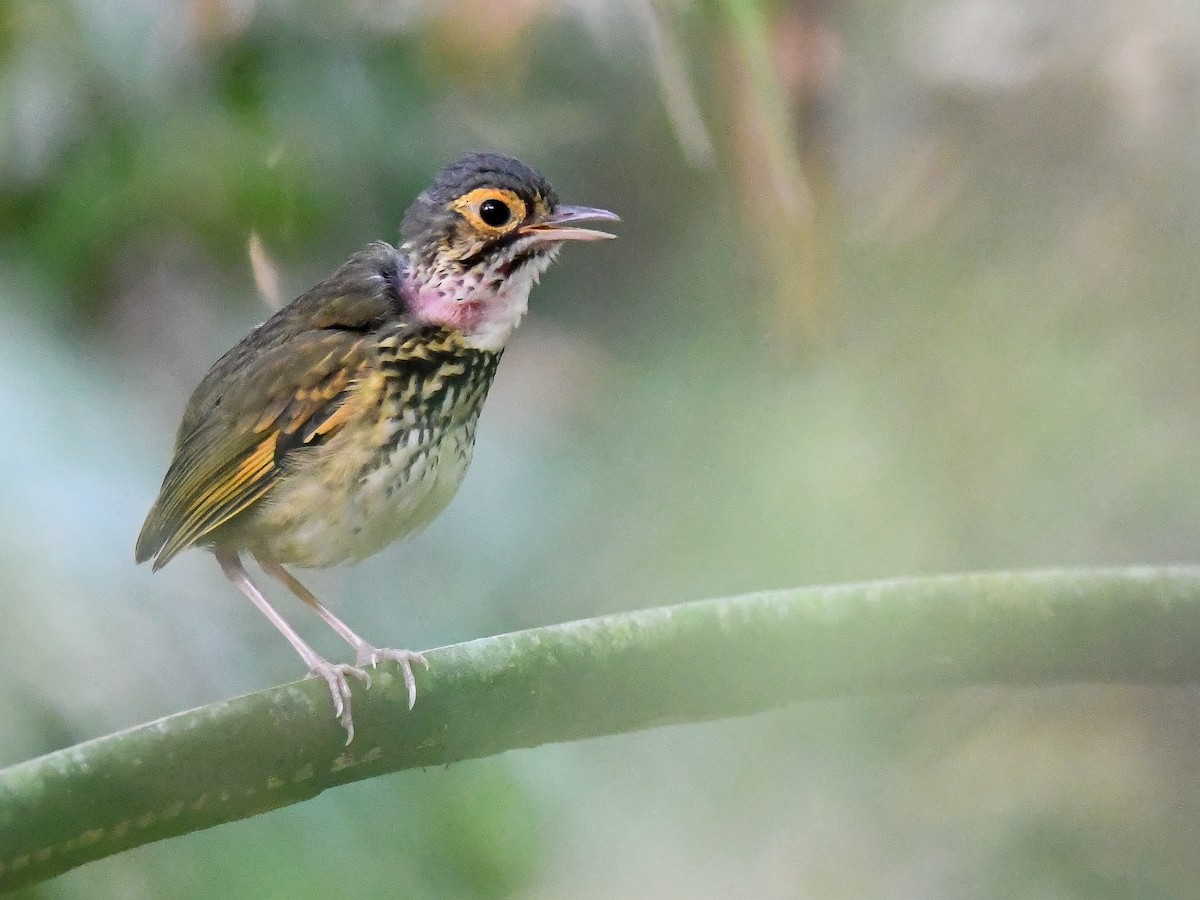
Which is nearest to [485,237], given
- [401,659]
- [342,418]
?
[342,418]

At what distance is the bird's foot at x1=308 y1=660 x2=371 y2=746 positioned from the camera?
774 mm

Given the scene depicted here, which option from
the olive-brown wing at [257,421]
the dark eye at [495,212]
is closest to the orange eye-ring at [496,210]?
the dark eye at [495,212]

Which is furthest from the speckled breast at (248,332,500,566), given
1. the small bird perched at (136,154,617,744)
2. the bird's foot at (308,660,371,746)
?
the bird's foot at (308,660,371,746)

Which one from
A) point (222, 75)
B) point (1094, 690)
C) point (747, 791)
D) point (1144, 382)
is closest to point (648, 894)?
point (747, 791)

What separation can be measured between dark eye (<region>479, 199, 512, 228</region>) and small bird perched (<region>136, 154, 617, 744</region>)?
0.04 metres

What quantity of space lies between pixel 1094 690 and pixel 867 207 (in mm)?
387

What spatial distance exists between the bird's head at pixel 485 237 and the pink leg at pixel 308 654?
0.70 ft

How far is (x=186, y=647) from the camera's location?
0.86 meters

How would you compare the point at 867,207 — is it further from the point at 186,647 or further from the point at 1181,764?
the point at 186,647

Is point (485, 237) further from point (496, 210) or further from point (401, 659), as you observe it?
point (401, 659)

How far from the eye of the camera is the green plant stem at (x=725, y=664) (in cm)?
77

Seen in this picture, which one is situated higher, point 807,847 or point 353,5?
point 353,5

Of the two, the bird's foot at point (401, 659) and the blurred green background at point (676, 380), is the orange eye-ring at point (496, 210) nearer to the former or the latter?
the blurred green background at point (676, 380)

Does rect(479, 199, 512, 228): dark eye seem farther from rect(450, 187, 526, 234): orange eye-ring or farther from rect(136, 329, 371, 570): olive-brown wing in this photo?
rect(136, 329, 371, 570): olive-brown wing
